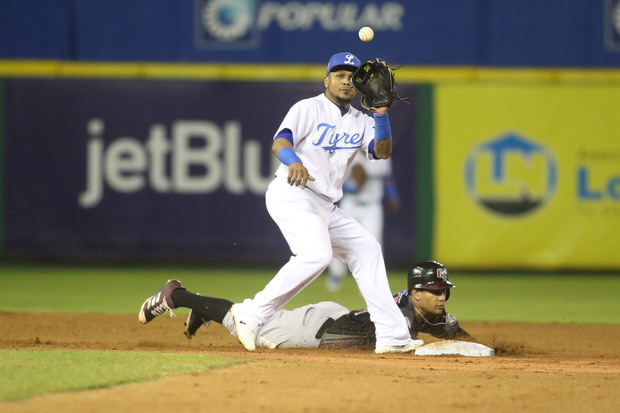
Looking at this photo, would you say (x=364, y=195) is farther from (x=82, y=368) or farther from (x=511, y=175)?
(x=82, y=368)

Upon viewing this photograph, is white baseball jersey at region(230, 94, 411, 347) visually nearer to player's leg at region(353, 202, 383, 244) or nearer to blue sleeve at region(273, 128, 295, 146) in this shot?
blue sleeve at region(273, 128, 295, 146)

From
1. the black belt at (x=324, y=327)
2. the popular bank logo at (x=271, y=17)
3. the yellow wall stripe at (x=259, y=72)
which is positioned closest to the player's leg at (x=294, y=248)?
the black belt at (x=324, y=327)

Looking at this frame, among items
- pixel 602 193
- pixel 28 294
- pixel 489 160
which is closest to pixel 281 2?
pixel 489 160

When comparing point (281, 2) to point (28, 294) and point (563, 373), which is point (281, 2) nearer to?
point (28, 294)

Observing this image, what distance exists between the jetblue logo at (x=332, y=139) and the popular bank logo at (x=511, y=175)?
6.29 meters

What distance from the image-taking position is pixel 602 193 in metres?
11.9

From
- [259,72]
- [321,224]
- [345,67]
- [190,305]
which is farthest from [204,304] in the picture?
[259,72]

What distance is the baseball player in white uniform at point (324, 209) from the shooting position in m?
5.71

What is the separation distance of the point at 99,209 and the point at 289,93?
2663 mm

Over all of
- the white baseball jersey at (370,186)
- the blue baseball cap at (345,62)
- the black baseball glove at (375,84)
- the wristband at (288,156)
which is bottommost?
the white baseball jersey at (370,186)

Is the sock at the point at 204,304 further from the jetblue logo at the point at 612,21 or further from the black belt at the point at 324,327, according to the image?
the jetblue logo at the point at 612,21

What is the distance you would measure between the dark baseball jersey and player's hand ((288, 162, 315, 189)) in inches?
44.6

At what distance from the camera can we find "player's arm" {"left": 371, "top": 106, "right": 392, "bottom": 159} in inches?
228

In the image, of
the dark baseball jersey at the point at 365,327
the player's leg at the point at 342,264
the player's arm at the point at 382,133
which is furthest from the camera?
the player's leg at the point at 342,264
